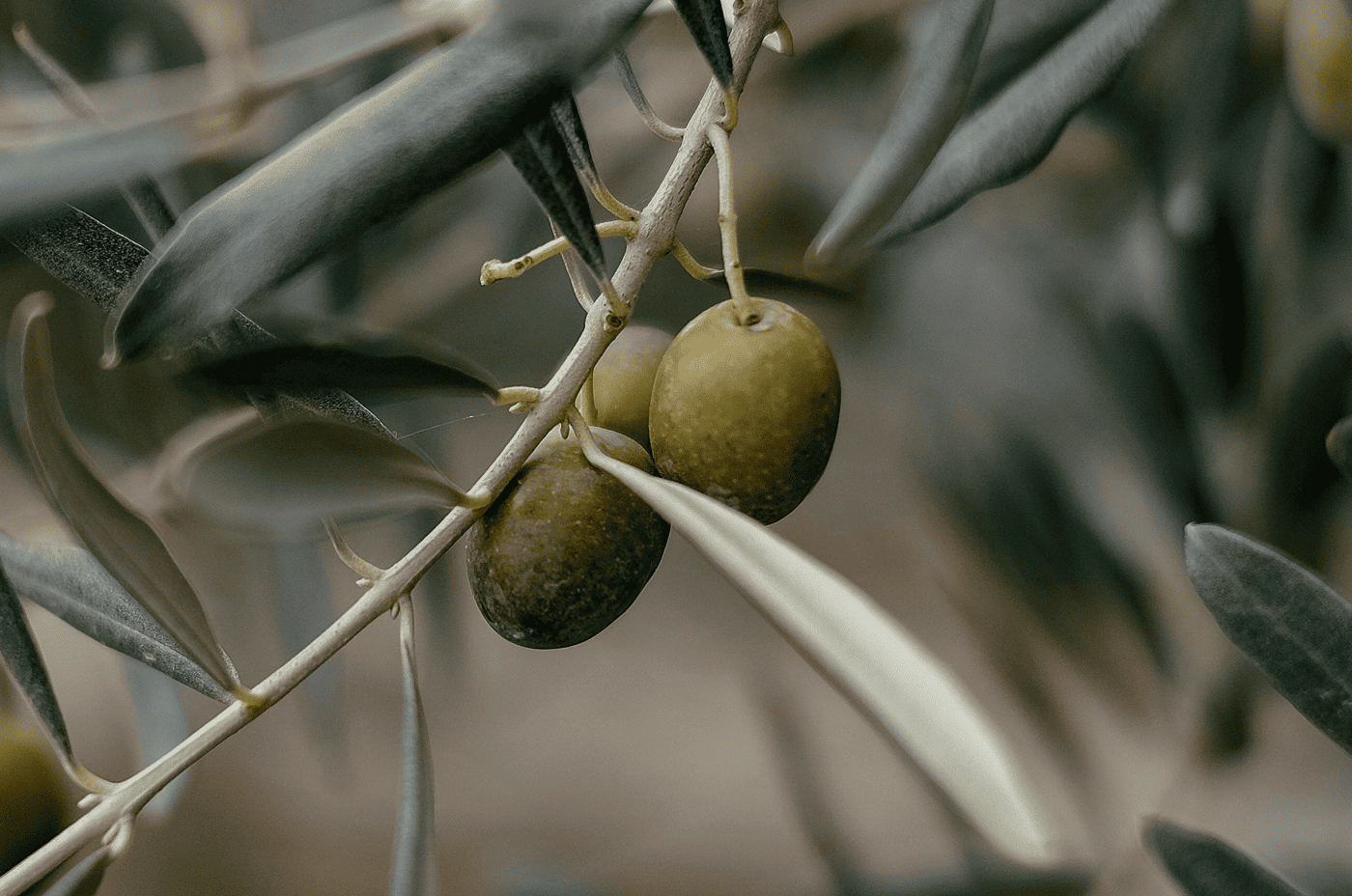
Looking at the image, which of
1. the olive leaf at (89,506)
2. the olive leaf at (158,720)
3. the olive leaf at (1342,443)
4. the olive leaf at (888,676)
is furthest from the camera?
the olive leaf at (158,720)

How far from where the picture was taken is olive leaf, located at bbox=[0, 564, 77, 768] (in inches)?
15.0

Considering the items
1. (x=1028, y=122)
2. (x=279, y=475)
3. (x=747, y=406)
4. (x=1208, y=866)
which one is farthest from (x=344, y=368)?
(x=1208, y=866)

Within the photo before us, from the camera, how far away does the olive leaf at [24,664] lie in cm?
38

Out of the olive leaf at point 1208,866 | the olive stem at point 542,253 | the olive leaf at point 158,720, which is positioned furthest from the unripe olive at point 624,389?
the olive leaf at point 158,720

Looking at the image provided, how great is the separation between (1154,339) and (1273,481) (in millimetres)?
144

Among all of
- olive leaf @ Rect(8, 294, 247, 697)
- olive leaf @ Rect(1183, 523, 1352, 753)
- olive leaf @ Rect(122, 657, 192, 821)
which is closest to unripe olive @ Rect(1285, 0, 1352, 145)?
olive leaf @ Rect(1183, 523, 1352, 753)

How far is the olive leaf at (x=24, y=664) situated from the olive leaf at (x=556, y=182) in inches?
11.9

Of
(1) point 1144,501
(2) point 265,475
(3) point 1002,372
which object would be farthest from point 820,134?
(2) point 265,475

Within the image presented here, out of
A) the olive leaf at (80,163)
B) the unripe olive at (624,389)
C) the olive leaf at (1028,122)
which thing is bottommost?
the unripe olive at (624,389)

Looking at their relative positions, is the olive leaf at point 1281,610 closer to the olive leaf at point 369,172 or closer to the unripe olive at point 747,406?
the unripe olive at point 747,406

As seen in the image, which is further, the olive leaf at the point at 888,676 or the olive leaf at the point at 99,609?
the olive leaf at the point at 99,609

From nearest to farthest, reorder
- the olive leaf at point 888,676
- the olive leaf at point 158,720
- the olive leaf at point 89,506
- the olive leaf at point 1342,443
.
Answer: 1. the olive leaf at point 888,676
2. the olive leaf at point 89,506
3. the olive leaf at point 1342,443
4. the olive leaf at point 158,720

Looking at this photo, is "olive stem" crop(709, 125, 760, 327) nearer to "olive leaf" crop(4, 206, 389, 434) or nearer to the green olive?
"olive leaf" crop(4, 206, 389, 434)

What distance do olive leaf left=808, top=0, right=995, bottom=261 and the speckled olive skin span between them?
0.14m
